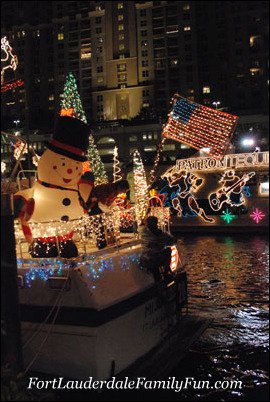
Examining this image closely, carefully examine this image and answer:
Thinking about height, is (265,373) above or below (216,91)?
below

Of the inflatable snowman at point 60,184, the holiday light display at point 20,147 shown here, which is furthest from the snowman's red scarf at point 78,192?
the holiday light display at point 20,147

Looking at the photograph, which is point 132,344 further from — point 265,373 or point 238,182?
point 238,182

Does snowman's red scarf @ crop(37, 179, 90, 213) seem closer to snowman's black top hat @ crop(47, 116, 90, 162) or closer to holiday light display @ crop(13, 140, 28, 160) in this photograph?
snowman's black top hat @ crop(47, 116, 90, 162)

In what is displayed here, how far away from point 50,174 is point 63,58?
120 metres

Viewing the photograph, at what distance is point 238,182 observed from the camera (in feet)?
94.5

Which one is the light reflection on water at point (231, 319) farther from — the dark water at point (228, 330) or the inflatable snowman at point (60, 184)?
the inflatable snowman at point (60, 184)

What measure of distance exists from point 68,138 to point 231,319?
5206 mm

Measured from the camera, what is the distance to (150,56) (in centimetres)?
11269

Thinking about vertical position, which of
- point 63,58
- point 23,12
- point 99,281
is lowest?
point 99,281

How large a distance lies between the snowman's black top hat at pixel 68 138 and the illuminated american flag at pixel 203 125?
12.1 m

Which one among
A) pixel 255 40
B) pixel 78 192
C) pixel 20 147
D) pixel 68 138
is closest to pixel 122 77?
pixel 68 138

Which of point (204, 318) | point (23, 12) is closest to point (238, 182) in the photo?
point (204, 318)

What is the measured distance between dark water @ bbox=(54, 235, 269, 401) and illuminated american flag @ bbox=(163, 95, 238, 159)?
5.79 metres

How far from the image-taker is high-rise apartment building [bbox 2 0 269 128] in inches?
4299
